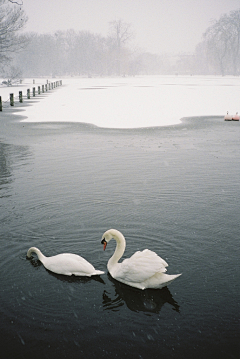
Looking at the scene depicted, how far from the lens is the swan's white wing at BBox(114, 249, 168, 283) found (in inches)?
215

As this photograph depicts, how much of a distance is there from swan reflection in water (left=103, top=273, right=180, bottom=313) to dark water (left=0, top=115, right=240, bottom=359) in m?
0.01

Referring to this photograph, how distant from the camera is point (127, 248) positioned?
680cm

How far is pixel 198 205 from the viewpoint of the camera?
8.85 meters

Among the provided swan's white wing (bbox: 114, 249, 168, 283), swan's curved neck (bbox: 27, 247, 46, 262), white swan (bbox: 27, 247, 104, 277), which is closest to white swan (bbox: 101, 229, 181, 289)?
swan's white wing (bbox: 114, 249, 168, 283)

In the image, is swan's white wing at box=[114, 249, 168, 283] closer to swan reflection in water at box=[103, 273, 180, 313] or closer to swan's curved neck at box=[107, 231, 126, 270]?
swan reflection in water at box=[103, 273, 180, 313]

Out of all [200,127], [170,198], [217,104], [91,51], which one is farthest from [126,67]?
[170,198]

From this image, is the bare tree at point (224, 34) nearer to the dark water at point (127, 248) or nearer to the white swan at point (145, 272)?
the dark water at point (127, 248)

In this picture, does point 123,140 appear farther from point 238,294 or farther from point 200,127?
point 238,294

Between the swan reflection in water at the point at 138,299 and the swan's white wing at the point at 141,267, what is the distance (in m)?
0.15

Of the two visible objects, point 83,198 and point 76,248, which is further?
point 83,198

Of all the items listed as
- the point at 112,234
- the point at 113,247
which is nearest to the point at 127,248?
the point at 113,247

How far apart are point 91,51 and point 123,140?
14831cm

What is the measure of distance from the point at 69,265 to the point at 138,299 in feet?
3.53

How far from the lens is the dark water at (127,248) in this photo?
15.6 feet
